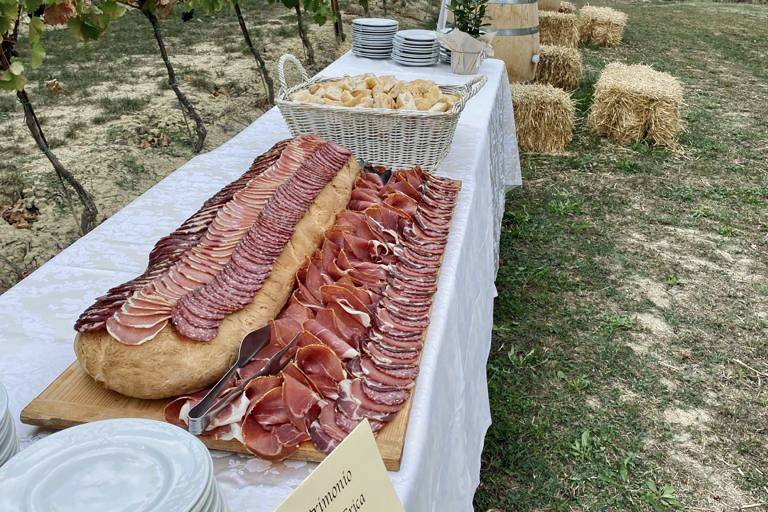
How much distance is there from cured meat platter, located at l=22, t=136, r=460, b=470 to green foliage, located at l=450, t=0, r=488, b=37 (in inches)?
100

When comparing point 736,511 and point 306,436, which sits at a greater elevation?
point 306,436

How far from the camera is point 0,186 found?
13.2ft

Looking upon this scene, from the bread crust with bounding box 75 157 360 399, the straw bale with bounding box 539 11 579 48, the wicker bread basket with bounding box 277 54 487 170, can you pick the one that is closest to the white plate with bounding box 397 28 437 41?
the wicker bread basket with bounding box 277 54 487 170

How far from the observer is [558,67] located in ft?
24.3

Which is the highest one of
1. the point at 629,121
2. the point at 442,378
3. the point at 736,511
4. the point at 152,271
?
the point at 152,271

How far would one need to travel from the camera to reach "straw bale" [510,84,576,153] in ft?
18.9

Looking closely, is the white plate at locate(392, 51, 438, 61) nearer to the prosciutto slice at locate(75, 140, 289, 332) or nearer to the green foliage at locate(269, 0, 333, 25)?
the green foliage at locate(269, 0, 333, 25)

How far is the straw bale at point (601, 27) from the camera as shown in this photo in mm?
10250

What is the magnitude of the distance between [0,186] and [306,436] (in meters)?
3.76

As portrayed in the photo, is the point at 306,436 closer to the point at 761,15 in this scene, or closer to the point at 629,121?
the point at 629,121

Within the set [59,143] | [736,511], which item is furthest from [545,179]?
[59,143]

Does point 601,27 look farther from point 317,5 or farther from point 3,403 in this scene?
point 3,403

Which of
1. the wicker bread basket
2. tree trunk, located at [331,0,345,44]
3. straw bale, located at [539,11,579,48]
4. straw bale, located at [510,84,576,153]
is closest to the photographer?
the wicker bread basket

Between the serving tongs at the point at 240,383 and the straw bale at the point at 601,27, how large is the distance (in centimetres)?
1039
